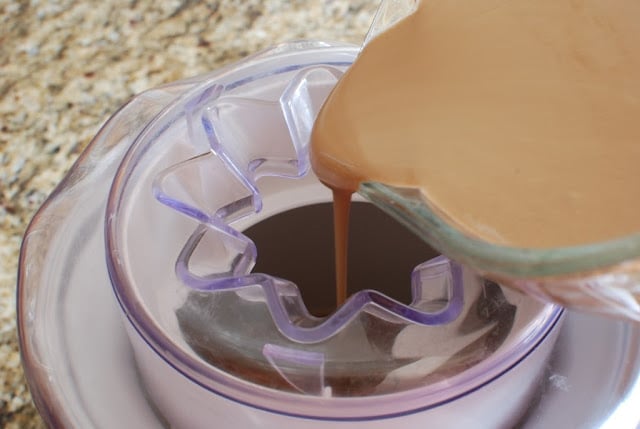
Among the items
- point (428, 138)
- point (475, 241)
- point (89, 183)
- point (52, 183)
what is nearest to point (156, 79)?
point (52, 183)

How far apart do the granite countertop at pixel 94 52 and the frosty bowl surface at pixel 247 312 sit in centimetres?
25

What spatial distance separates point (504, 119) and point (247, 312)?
164 millimetres

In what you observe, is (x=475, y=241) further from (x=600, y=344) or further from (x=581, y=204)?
(x=600, y=344)

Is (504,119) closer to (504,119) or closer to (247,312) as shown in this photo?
(504,119)

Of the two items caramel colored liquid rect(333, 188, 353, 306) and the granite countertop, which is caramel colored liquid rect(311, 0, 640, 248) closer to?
caramel colored liquid rect(333, 188, 353, 306)

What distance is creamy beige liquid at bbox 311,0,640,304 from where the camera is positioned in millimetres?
394

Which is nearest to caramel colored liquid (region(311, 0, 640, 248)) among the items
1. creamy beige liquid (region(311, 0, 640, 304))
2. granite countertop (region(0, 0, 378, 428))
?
creamy beige liquid (region(311, 0, 640, 304))

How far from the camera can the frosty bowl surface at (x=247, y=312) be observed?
429mm

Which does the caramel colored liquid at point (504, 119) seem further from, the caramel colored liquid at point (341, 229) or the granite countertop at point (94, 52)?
the granite countertop at point (94, 52)

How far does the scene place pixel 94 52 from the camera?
84cm

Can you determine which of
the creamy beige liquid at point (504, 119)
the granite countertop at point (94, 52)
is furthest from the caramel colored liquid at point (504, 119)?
the granite countertop at point (94, 52)

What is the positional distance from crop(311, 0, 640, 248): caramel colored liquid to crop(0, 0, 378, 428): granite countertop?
1.10ft

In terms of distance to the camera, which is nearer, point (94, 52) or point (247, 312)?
point (247, 312)

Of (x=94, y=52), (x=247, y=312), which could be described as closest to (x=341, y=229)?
(x=247, y=312)
